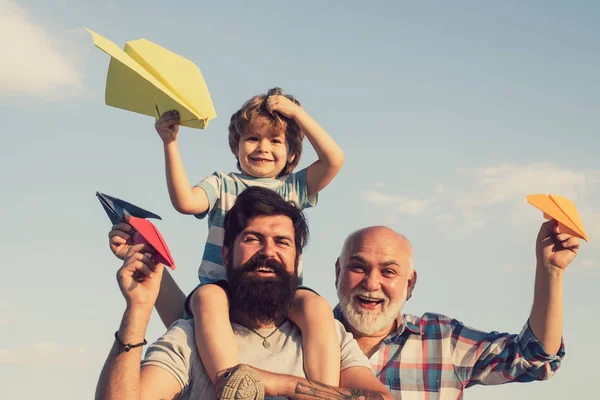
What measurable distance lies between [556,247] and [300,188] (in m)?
2.41

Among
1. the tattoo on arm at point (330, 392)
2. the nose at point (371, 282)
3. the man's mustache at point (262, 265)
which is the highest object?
the nose at point (371, 282)

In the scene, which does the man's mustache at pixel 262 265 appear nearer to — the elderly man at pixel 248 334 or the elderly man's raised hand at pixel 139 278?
the elderly man at pixel 248 334

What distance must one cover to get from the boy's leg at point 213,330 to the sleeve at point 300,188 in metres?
1.40

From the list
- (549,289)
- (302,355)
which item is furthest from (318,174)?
(549,289)

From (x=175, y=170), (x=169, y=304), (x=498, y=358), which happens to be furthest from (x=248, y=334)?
(x=498, y=358)

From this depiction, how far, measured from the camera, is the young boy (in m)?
6.06

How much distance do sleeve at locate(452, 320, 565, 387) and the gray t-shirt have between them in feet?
5.47

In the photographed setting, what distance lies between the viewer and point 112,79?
642cm

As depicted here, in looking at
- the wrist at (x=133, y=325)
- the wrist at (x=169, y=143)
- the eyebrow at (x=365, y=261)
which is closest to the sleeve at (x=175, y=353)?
the wrist at (x=133, y=325)

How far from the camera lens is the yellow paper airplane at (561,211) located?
6859 millimetres

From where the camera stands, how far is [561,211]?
688 cm

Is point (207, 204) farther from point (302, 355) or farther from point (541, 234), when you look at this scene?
point (541, 234)

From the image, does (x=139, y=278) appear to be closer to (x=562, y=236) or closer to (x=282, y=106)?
(x=282, y=106)

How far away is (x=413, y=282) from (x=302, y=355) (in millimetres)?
2272
